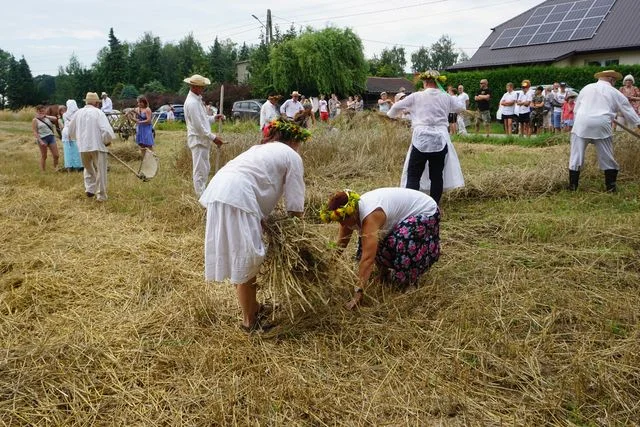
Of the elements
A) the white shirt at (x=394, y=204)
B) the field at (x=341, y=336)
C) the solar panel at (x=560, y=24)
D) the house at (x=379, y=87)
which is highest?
the solar panel at (x=560, y=24)

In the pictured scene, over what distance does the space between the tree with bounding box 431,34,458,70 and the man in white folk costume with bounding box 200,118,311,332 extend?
9025 cm

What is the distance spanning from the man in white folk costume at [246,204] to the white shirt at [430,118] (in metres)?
2.38

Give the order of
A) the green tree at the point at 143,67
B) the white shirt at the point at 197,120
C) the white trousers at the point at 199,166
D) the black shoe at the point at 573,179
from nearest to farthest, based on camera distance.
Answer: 1. the black shoe at the point at 573,179
2. the white shirt at the point at 197,120
3. the white trousers at the point at 199,166
4. the green tree at the point at 143,67

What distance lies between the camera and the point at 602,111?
243 inches

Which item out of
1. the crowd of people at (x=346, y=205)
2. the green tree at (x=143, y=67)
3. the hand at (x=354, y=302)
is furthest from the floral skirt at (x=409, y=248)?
the green tree at (x=143, y=67)

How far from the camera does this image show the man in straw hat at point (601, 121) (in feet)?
20.3

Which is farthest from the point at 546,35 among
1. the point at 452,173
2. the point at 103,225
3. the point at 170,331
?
the point at 170,331

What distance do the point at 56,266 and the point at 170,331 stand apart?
1727 mm

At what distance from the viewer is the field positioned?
2490mm

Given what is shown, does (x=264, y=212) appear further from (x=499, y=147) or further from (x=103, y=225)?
(x=499, y=147)

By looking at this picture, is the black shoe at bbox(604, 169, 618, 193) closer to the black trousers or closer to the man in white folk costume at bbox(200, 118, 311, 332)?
the black trousers

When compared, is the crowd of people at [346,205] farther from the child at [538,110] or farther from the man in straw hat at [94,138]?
the child at [538,110]

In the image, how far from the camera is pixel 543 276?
3.85 meters

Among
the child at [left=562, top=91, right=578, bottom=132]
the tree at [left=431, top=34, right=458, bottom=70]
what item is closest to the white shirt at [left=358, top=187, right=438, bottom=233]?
the child at [left=562, top=91, right=578, bottom=132]
